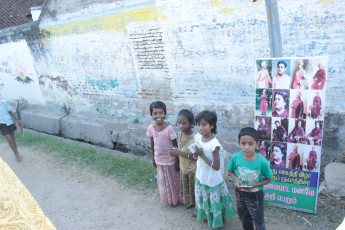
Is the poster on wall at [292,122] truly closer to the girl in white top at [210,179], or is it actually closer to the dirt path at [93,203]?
the girl in white top at [210,179]

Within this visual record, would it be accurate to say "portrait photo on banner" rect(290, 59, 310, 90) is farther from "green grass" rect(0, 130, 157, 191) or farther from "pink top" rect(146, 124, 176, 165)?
"green grass" rect(0, 130, 157, 191)

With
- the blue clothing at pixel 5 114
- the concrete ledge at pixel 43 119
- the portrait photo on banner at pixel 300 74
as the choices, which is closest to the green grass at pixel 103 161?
the concrete ledge at pixel 43 119

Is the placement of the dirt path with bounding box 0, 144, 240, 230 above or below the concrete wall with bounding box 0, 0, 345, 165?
below

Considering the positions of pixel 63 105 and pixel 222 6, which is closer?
pixel 222 6

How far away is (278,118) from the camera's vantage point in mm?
3072

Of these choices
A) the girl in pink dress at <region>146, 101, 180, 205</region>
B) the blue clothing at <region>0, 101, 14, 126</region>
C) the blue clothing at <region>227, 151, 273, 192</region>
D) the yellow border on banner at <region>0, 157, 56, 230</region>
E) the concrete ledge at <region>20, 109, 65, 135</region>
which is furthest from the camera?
the concrete ledge at <region>20, 109, 65, 135</region>

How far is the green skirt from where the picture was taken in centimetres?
298

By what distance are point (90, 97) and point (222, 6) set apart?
4.03m

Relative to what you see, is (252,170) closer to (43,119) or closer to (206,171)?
(206,171)

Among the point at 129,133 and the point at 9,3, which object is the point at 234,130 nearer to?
the point at 129,133

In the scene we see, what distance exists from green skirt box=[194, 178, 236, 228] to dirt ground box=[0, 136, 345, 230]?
0.77 feet

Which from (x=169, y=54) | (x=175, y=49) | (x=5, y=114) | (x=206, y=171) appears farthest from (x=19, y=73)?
(x=206, y=171)

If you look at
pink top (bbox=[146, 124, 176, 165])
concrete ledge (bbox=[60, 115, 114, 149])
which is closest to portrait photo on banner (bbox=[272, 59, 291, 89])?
pink top (bbox=[146, 124, 176, 165])

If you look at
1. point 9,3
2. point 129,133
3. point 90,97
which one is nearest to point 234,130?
point 129,133
